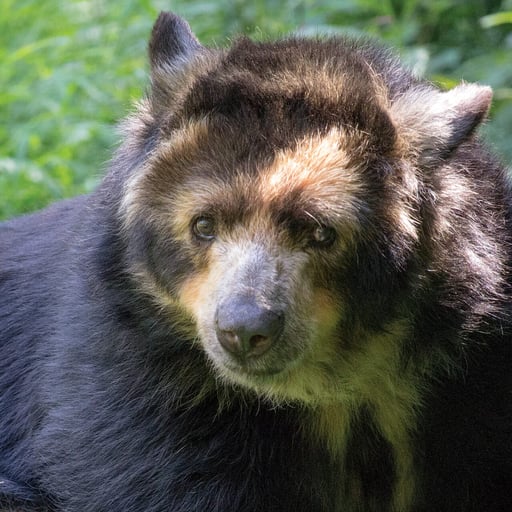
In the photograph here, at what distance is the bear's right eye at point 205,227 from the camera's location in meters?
3.96

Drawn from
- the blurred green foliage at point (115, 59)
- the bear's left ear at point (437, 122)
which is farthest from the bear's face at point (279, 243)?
the blurred green foliage at point (115, 59)

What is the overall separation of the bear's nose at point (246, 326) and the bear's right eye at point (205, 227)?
35 cm

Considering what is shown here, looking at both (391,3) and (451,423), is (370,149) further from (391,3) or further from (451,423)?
(391,3)

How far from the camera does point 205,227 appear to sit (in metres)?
3.98

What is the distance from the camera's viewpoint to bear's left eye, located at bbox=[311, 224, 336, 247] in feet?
12.6

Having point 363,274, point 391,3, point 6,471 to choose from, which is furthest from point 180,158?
point 391,3

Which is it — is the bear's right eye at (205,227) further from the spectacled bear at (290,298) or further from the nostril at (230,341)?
the nostril at (230,341)

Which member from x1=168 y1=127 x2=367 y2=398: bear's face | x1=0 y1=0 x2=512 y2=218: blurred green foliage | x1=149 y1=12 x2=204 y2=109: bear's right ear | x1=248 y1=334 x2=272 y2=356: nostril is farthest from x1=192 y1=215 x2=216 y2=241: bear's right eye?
x1=0 y1=0 x2=512 y2=218: blurred green foliage

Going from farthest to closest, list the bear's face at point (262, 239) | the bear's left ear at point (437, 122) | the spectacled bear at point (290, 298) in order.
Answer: the bear's left ear at point (437, 122) → the spectacled bear at point (290, 298) → the bear's face at point (262, 239)

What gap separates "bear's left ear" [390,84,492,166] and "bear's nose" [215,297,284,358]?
871mm

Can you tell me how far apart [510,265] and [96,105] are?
434 cm

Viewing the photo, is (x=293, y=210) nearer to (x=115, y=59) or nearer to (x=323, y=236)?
(x=323, y=236)

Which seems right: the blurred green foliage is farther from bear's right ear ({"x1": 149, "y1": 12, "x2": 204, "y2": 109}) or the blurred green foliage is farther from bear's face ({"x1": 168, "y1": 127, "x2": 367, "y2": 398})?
bear's face ({"x1": 168, "y1": 127, "x2": 367, "y2": 398})

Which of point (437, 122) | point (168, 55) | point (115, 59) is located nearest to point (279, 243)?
point (437, 122)
